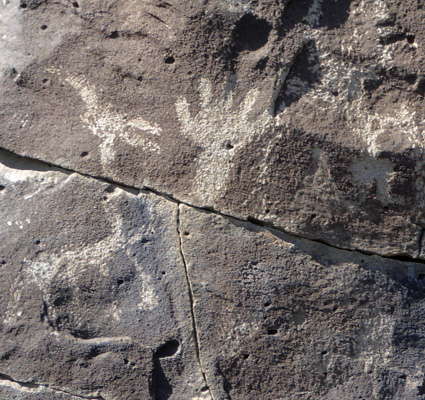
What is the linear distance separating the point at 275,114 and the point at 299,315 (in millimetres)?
582

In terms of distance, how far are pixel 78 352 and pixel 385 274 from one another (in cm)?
94

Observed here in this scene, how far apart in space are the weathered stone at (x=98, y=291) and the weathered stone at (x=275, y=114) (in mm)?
115

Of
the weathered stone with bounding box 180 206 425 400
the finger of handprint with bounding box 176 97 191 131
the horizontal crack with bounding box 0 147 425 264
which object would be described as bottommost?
the weathered stone with bounding box 180 206 425 400

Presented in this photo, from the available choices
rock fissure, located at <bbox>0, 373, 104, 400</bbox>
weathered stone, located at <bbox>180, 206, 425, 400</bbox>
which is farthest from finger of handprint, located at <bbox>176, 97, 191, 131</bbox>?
rock fissure, located at <bbox>0, 373, 104, 400</bbox>

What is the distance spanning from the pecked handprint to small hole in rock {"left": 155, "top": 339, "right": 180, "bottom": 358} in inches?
17.2

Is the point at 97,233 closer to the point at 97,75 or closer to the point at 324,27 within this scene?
the point at 97,75

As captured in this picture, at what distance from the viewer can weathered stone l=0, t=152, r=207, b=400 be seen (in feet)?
4.54

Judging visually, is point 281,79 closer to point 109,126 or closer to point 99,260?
point 109,126

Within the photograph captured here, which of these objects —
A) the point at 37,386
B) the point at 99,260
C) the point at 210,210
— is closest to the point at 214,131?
the point at 210,210

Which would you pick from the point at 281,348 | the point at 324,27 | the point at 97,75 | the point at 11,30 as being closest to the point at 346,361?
the point at 281,348

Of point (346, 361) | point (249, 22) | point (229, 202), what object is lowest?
point (346, 361)

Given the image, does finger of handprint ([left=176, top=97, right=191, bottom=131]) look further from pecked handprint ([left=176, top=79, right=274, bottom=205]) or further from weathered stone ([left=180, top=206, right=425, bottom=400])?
weathered stone ([left=180, top=206, right=425, bottom=400])

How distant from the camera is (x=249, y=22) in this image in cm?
132

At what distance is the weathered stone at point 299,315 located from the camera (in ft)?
4.40
